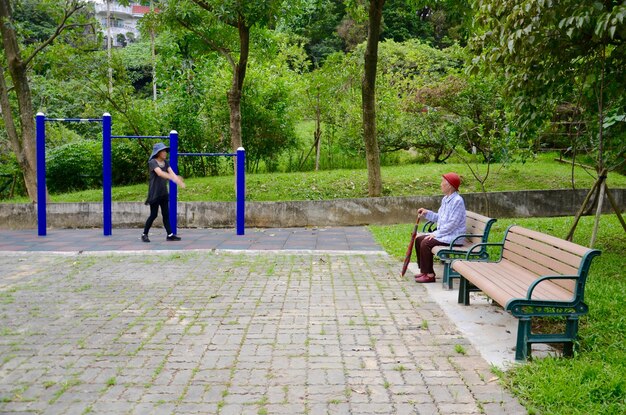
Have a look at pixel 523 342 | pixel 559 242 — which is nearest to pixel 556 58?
pixel 559 242

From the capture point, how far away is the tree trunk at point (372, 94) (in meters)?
13.3

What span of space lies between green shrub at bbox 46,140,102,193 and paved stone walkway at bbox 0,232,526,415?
10.2m

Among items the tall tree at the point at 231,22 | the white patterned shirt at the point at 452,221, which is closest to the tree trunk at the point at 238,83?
the tall tree at the point at 231,22

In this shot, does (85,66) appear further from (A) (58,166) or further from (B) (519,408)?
(B) (519,408)

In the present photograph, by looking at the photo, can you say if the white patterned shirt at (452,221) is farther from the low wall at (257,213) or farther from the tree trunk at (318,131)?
the tree trunk at (318,131)

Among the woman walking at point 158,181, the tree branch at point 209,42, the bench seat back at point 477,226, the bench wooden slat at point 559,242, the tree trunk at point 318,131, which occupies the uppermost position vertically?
the tree branch at point 209,42

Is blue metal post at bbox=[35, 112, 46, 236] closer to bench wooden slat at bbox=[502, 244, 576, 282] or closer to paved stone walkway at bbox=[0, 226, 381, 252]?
paved stone walkway at bbox=[0, 226, 381, 252]

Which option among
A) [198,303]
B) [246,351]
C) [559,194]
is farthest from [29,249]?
[559,194]

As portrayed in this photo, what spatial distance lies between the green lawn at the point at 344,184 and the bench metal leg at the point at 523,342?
415 inches

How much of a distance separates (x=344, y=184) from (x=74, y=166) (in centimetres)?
779

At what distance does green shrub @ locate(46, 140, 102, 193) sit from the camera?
57.9 feet

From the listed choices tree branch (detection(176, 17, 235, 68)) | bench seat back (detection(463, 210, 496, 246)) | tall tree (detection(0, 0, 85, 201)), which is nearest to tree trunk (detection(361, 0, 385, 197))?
tree branch (detection(176, 17, 235, 68))

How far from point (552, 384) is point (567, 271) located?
1.08 m

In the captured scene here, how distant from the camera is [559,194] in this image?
45.5ft
